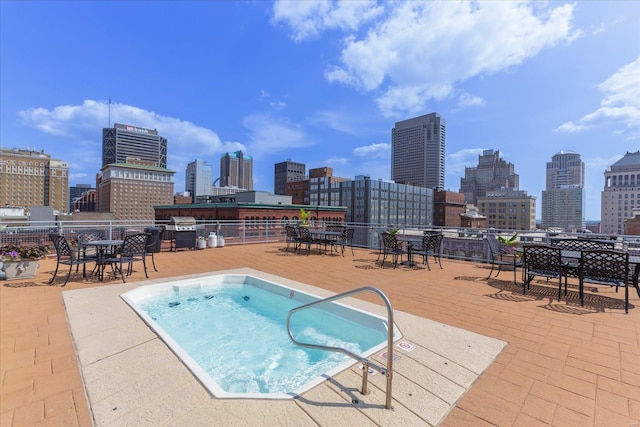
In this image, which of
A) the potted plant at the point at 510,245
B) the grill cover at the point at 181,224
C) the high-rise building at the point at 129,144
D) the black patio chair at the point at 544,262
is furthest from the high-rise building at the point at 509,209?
the high-rise building at the point at 129,144

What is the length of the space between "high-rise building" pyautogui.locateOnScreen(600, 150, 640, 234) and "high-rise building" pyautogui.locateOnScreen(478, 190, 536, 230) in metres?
17.2

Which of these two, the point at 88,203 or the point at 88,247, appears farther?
the point at 88,203

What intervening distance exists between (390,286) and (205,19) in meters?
10.5

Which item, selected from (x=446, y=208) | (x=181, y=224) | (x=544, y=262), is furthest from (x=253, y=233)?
(x=446, y=208)

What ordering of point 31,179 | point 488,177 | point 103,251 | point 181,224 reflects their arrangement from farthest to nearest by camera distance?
point 488,177 < point 31,179 < point 181,224 < point 103,251

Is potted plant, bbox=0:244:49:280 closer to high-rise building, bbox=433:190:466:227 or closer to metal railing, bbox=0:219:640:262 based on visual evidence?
metal railing, bbox=0:219:640:262

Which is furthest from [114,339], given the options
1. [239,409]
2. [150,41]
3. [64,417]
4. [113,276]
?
[150,41]

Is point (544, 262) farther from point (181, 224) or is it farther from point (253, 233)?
point (181, 224)

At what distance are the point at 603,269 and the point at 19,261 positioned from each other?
9.70 m

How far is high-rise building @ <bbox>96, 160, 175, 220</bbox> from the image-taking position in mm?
89438

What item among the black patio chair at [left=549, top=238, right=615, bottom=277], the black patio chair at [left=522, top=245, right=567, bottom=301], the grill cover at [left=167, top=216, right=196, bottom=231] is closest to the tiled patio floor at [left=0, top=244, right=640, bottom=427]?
the black patio chair at [left=522, top=245, right=567, bottom=301]

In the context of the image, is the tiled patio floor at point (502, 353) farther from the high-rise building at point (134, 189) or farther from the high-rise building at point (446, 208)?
the high-rise building at point (134, 189)

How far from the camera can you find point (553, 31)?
6961 millimetres

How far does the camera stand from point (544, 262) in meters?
4.40
